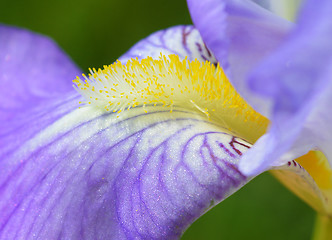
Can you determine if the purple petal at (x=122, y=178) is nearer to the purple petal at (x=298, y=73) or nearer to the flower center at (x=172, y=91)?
the flower center at (x=172, y=91)

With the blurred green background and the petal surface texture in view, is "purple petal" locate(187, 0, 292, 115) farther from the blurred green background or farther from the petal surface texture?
the blurred green background

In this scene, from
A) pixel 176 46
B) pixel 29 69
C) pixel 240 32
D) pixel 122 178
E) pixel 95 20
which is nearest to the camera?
pixel 240 32

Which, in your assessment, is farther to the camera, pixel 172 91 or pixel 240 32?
pixel 172 91

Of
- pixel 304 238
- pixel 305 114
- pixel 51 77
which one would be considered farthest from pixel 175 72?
pixel 304 238

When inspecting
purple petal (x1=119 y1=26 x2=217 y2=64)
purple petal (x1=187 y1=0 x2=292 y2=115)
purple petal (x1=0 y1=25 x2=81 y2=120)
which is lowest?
purple petal (x1=187 y1=0 x2=292 y2=115)

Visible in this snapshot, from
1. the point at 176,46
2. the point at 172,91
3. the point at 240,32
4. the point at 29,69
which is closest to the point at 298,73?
the point at 240,32

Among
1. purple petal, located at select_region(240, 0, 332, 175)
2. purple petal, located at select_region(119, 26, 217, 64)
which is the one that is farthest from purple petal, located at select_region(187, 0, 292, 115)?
purple petal, located at select_region(119, 26, 217, 64)

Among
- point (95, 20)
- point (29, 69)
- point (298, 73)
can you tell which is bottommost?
point (298, 73)

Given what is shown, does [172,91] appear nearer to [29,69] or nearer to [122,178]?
[122,178]
